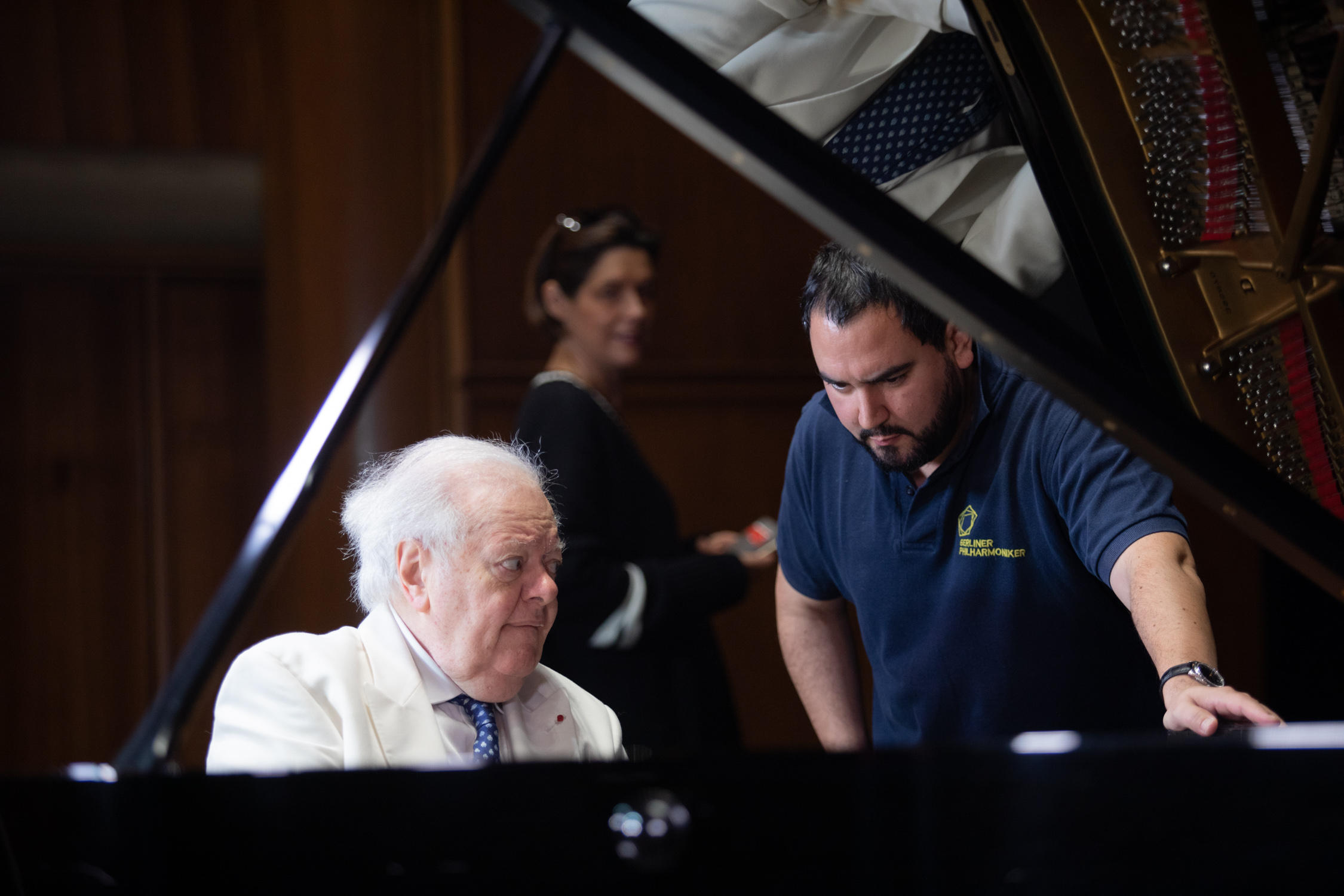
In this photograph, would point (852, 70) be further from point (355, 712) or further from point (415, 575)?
point (355, 712)

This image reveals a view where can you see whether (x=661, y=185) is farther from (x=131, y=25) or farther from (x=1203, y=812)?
(x=1203, y=812)

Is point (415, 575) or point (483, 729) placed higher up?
Result: point (415, 575)

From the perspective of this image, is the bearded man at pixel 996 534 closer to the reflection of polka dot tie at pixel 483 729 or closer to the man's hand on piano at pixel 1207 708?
the man's hand on piano at pixel 1207 708

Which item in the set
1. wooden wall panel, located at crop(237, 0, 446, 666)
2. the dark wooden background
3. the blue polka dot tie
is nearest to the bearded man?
the blue polka dot tie

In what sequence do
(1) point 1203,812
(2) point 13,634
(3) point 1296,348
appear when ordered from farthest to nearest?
(2) point 13,634 < (3) point 1296,348 < (1) point 1203,812

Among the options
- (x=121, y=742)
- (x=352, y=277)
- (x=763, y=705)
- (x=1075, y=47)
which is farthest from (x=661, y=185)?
(x=121, y=742)

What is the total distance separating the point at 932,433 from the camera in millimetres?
1062

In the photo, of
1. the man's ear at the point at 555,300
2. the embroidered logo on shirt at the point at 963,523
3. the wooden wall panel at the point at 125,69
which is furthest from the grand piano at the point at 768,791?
the wooden wall panel at the point at 125,69

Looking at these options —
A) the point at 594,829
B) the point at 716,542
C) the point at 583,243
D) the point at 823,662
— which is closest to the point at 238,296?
the point at 583,243

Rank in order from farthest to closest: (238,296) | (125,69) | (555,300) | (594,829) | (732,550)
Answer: (238,296) < (125,69) < (555,300) < (732,550) < (594,829)

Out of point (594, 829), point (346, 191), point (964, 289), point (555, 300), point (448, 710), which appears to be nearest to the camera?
point (594, 829)

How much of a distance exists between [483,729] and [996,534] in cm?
54

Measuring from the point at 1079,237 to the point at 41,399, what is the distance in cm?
312

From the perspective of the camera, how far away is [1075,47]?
50.7 inches
